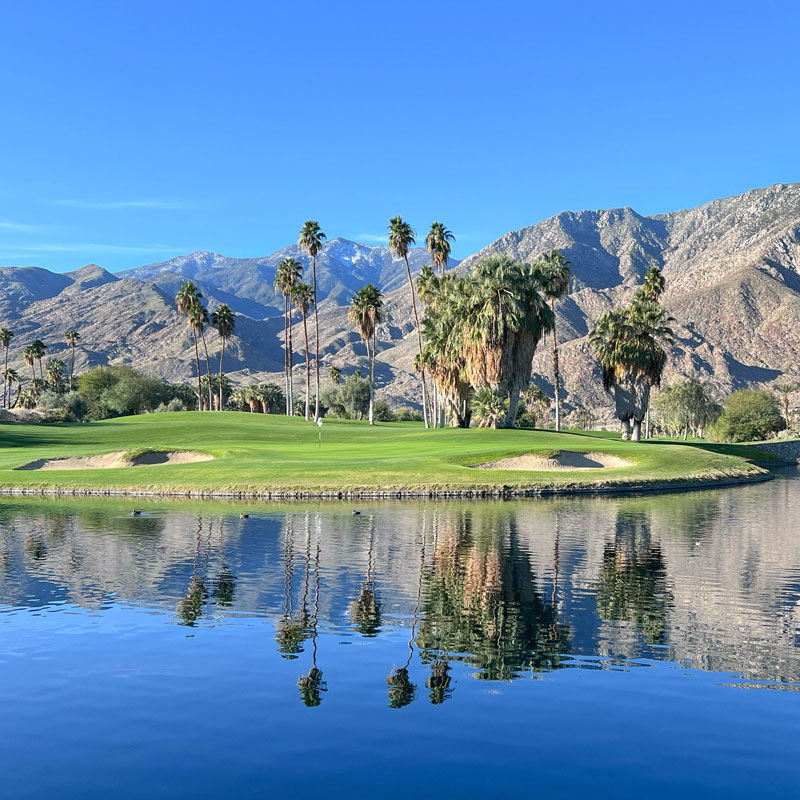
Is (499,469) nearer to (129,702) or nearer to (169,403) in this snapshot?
(129,702)

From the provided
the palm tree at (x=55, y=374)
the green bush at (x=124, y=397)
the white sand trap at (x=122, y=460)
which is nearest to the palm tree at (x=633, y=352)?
the white sand trap at (x=122, y=460)

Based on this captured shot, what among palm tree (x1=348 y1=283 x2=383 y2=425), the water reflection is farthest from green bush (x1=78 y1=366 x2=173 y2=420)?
the water reflection

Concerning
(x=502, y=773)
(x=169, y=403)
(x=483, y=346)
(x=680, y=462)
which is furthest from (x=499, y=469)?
(x=169, y=403)

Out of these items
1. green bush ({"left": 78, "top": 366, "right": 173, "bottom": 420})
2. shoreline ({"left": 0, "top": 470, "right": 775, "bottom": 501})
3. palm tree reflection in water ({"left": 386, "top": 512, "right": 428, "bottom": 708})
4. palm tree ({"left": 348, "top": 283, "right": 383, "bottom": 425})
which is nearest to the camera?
palm tree reflection in water ({"left": 386, "top": 512, "right": 428, "bottom": 708})

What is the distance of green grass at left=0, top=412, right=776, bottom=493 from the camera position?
5266 centimetres

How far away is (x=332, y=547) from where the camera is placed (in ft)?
99.9

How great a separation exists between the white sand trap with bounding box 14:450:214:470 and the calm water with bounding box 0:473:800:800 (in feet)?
120

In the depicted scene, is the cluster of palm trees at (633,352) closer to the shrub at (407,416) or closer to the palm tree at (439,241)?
the palm tree at (439,241)

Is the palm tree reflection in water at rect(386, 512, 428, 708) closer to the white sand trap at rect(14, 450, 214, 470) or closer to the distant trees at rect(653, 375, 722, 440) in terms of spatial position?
the white sand trap at rect(14, 450, 214, 470)

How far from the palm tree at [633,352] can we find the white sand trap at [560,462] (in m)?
27.4

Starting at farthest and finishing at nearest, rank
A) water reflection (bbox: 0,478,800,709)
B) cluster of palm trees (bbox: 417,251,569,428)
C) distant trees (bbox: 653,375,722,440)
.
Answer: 1. distant trees (bbox: 653,375,722,440)
2. cluster of palm trees (bbox: 417,251,569,428)
3. water reflection (bbox: 0,478,800,709)

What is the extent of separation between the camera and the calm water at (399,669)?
11.2 meters

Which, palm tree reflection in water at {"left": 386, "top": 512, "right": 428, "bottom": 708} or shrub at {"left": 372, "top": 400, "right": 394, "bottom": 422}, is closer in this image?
palm tree reflection in water at {"left": 386, "top": 512, "right": 428, "bottom": 708}

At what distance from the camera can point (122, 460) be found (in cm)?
6762
